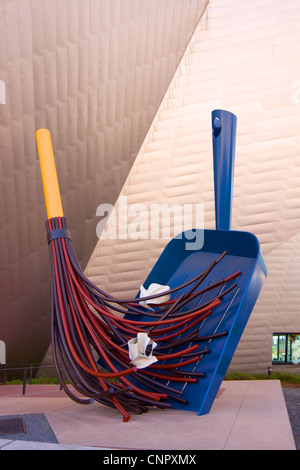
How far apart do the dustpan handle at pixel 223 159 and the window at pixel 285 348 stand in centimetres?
579

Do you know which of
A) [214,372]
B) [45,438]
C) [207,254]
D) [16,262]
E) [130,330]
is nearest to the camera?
[45,438]

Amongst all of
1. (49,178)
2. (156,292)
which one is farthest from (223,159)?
(49,178)

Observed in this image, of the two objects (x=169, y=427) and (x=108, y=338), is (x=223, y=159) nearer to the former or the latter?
(x=108, y=338)

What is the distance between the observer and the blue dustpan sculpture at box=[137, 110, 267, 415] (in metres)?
3.92

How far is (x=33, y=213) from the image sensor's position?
20.8ft

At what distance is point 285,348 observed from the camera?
9.68m

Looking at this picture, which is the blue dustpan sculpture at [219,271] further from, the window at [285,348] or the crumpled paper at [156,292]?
the window at [285,348]

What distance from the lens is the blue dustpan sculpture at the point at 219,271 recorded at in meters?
3.92

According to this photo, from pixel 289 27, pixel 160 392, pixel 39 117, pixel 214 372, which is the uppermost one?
pixel 289 27

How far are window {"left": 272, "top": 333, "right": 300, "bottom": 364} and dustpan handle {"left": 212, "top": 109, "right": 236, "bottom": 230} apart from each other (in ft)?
19.0

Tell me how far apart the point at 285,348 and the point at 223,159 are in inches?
244
